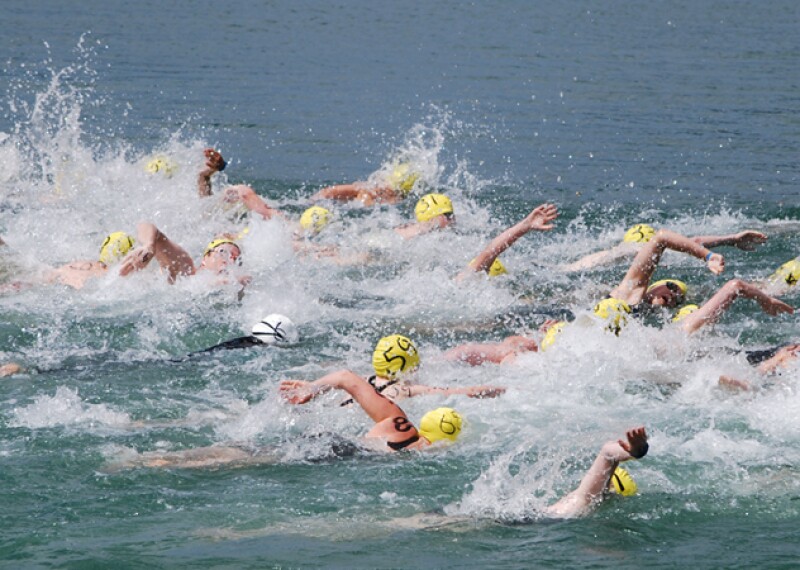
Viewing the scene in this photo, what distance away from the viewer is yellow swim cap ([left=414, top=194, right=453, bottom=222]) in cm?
1723

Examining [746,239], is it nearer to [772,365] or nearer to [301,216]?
[772,365]

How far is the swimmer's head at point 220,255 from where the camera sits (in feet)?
48.8

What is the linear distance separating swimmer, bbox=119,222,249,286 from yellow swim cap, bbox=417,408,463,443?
498cm

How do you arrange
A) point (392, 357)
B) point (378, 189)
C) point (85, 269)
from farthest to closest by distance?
1. point (378, 189)
2. point (85, 269)
3. point (392, 357)

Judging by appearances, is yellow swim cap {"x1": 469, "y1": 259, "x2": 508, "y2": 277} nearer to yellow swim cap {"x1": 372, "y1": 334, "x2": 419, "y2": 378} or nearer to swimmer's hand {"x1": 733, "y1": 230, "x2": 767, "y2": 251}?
swimmer's hand {"x1": 733, "y1": 230, "x2": 767, "y2": 251}

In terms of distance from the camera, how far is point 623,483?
357 inches

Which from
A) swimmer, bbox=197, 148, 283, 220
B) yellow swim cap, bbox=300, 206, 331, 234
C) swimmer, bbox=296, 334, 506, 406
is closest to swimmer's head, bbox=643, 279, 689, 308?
swimmer, bbox=296, 334, 506, 406

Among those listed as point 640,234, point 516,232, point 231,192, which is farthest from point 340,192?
point 516,232

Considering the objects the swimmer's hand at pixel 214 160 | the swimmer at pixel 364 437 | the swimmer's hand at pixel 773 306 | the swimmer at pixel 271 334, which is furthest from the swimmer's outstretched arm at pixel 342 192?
the swimmer at pixel 364 437

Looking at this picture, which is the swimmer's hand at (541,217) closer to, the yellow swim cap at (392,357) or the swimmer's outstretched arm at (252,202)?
the yellow swim cap at (392,357)

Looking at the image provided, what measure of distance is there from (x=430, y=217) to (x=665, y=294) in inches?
159

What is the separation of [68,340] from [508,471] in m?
5.51

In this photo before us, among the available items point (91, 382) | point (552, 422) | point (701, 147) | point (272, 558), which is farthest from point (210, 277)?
A: point (701, 147)

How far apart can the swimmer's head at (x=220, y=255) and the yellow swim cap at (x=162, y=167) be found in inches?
184
